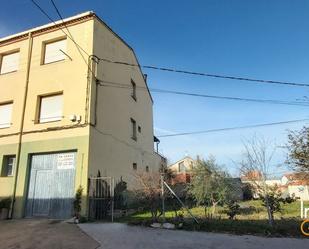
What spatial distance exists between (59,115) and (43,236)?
6416 millimetres

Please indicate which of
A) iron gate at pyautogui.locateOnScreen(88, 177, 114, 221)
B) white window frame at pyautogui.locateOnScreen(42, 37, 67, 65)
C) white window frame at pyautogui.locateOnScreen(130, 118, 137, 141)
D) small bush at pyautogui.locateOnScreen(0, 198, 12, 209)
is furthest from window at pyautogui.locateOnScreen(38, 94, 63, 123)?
white window frame at pyautogui.locateOnScreen(130, 118, 137, 141)

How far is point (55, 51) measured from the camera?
16.5 metres

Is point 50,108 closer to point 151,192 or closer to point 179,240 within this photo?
point 151,192

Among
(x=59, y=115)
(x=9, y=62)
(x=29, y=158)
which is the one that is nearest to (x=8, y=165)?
(x=29, y=158)

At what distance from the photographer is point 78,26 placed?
15977 mm

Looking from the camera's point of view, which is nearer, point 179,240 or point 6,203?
point 179,240

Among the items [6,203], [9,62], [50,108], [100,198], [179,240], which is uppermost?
[9,62]

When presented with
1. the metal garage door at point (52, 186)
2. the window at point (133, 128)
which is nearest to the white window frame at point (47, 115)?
the metal garage door at point (52, 186)

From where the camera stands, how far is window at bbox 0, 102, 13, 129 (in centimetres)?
1647

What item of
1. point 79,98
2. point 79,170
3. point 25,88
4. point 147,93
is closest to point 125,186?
point 79,170

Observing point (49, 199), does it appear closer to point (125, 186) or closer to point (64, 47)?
point (125, 186)

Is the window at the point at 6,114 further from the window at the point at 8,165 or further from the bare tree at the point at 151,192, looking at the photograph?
the bare tree at the point at 151,192

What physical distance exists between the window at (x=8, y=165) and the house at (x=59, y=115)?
0.05 m

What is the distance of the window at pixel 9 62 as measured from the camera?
57.6 feet
